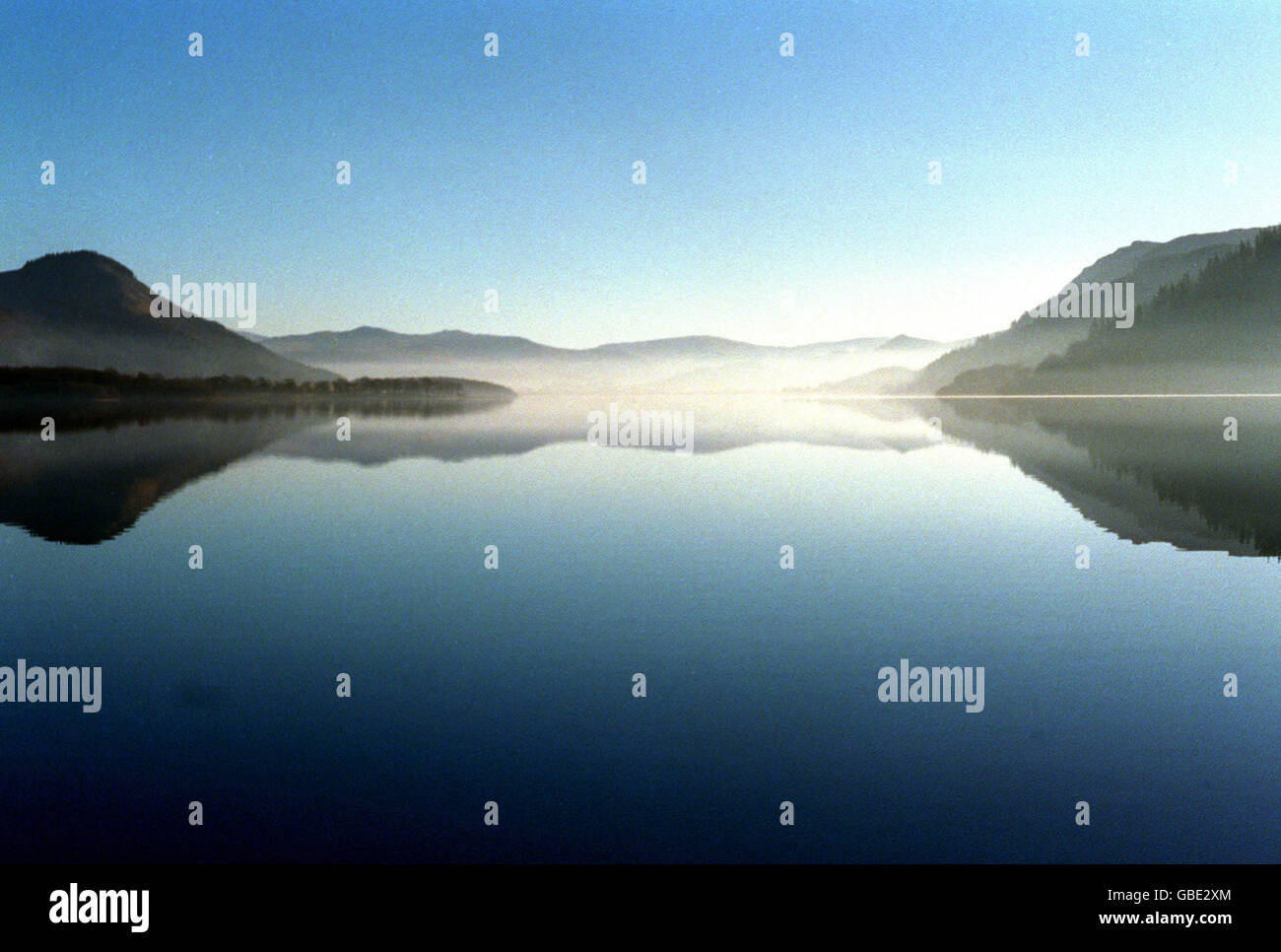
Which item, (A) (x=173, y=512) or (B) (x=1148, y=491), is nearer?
(A) (x=173, y=512)

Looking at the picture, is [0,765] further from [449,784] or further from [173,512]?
[173,512]

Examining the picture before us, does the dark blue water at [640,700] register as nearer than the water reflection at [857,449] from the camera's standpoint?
Yes

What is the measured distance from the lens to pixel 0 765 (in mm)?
11977

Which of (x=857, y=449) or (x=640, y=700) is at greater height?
(x=857, y=449)

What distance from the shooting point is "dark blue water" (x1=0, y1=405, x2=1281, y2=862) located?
10336 millimetres

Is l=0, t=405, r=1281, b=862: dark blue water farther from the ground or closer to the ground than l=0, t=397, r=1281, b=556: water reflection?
closer to the ground

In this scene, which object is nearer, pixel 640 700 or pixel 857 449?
pixel 640 700

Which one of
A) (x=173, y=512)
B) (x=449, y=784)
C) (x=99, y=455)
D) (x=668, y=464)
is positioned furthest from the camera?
(x=99, y=455)

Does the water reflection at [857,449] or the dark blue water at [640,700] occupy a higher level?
the water reflection at [857,449]

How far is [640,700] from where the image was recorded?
13.8 m

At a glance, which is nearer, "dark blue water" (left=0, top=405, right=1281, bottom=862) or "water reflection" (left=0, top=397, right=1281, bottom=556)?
"dark blue water" (left=0, top=405, right=1281, bottom=862)

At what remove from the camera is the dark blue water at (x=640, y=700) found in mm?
10336
